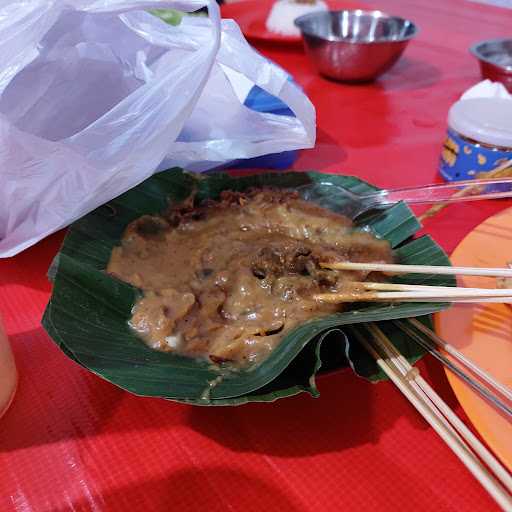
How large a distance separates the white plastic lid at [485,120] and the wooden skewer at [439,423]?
2.76ft

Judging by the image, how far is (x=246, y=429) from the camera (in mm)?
878

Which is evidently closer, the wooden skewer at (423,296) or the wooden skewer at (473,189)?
the wooden skewer at (423,296)

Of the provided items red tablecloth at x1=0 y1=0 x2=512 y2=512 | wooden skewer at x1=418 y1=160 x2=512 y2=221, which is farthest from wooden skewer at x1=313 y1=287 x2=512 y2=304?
wooden skewer at x1=418 y1=160 x2=512 y2=221

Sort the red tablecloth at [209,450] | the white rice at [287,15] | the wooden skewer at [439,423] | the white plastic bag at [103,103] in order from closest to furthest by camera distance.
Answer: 1. the wooden skewer at [439,423]
2. the red tablecloth at [209,450]
3. the white plastic bag at [103,103]
4. the white rice at [287,15]

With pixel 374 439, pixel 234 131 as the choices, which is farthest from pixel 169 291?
pixel 234 131

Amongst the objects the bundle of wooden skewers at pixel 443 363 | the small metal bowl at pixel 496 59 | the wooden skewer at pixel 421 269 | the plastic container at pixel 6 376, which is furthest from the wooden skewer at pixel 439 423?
the small metal bowl at pixel 496 59

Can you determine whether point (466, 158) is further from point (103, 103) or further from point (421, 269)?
point (103, 103)

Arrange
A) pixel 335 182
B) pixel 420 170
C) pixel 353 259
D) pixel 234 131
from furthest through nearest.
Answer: pixel 420 170
pixel 234 131
pixel 335 182
pixel 353 259

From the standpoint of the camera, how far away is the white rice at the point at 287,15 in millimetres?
2637

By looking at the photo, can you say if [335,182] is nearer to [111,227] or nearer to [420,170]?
[420,170]

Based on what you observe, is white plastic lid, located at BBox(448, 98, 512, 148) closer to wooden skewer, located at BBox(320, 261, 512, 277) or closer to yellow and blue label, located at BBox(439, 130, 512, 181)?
yellow and blue label, located at BBox(439, 130, 512, 181)

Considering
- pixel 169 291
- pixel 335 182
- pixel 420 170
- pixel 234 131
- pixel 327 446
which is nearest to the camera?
pixel 327 446

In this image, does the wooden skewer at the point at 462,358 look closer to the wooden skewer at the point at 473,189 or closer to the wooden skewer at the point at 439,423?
the wooden skewer at the point at 439,423

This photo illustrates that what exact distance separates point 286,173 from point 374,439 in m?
0.76
